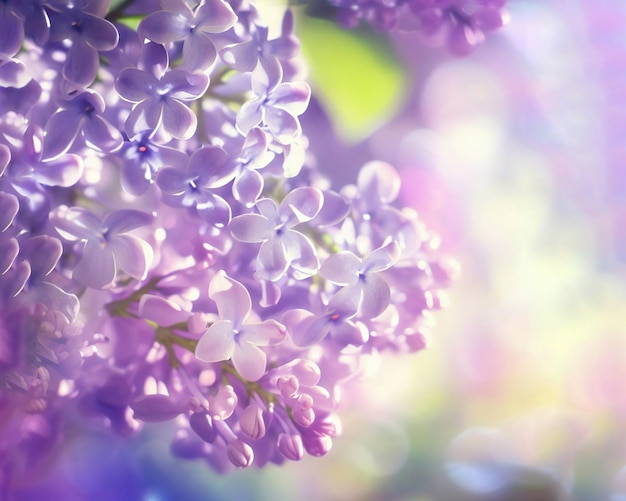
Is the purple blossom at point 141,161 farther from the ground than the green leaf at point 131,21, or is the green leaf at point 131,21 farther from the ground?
the green leaf at point 131,21

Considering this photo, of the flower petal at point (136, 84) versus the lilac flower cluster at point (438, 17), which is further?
the lilac flower cluster at point (438, 17)

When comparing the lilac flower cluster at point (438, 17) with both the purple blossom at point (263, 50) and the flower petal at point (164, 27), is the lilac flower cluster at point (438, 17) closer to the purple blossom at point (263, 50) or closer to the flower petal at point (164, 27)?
the purple blossom at point (263, 50)

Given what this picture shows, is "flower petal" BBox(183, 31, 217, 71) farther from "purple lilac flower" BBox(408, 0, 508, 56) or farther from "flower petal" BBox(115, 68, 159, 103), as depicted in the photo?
"purple lilac flower" BBox(408, 0, 508, 56)

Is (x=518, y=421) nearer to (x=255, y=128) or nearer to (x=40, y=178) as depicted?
(x=255, y=128)

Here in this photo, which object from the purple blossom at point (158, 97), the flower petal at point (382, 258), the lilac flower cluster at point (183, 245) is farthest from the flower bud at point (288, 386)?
the purple blossom at point (158, 97)

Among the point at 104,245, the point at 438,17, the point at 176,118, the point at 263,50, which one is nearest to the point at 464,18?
the point at 438,17

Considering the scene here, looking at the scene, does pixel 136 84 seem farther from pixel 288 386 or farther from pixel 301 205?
pixel 288 386
